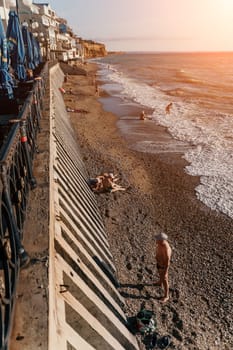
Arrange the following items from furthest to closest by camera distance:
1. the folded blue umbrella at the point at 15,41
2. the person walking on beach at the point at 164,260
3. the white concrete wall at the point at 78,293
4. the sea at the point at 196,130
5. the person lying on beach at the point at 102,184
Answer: the folded blue umbrella at the point at 15,41
the sea at the point at 196,130
the person lying on beach at the point at 102,184
the person walking on beach at the point at 164,260
the white concrete wall at the point at 78,293

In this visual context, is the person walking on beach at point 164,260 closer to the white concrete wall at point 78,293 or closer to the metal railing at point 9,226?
the white concrete wall at point 78,293

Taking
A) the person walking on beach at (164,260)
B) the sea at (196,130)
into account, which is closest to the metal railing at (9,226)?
the person walking on beach at (164,260)

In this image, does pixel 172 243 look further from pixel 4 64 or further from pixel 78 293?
pixel 4 64

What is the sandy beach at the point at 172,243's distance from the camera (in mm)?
6638

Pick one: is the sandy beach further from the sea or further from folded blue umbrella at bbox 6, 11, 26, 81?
folded blue umbrella at bbox 6, 11, 26, 81

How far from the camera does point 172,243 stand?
9531 millimetres

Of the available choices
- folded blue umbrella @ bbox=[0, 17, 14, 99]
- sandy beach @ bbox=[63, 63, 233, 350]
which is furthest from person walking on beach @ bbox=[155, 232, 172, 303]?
folded blue umbrella @ bbox=[0, 17, 14, 99]

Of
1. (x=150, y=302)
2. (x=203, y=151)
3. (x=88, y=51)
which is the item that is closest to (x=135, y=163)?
(x=203, y=151)

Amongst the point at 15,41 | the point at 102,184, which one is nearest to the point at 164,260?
the point at 102,184

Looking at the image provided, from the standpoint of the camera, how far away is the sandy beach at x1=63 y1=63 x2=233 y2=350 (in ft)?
21.8

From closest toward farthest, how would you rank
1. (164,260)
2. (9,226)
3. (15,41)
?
(9,226)
(164,260)
(15,41)

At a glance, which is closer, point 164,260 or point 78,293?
point 78,293

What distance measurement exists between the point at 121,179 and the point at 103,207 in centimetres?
284

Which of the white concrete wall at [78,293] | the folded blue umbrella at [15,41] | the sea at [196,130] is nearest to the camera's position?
the white concrete wall at [78,293]
